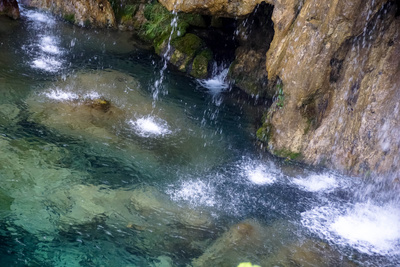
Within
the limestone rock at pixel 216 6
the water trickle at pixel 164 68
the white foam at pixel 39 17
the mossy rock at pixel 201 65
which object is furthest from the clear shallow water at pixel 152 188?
the white foam at pixel 39 17

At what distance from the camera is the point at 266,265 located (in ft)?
24.0

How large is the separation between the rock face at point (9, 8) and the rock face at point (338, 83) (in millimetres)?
10830

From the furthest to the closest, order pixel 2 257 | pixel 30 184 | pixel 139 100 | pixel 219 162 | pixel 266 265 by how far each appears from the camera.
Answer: pixel 139 100
pixel 219 162
pixel 30 184
pixel 266 265
pixel 2 257

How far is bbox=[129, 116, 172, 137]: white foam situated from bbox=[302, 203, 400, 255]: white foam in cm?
448

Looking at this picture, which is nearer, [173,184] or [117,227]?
[117,227]

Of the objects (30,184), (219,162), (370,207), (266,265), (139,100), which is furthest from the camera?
(139,100)

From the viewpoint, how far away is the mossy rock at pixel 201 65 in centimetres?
1486

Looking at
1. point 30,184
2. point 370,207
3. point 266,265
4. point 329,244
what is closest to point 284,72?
point 370,207

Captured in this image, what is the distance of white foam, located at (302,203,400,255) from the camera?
26.8 feet

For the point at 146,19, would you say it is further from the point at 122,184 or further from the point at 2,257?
the point at 2,257

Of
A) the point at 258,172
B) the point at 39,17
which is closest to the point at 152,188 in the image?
the point at 258,172

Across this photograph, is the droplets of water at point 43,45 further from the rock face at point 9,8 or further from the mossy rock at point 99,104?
the mossy rock at point 99,104

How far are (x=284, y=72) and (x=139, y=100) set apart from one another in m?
4.55

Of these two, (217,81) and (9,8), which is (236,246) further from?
(9,8)
